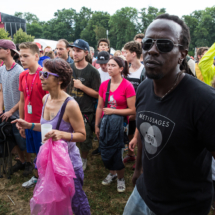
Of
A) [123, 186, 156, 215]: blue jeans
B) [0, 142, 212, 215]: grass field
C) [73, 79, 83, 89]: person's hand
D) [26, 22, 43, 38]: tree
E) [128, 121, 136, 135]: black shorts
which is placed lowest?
[0, 142, 212, 215]: grass field

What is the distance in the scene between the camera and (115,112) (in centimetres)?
321

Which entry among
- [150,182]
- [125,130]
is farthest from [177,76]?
[125,130]

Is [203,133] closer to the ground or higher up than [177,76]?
closer to the ground

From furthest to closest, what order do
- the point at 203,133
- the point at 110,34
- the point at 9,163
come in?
the point at 110,34, the point at 9,163, the point at 203,133

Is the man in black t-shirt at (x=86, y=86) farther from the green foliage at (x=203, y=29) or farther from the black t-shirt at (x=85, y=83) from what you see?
the green foliage at (x=203, y=29)

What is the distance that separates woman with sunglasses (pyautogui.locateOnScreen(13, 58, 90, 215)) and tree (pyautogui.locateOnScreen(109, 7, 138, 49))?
6870 centimetres

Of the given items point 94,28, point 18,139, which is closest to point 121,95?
point 18,139

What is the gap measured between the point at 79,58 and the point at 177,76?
2913 millimetres

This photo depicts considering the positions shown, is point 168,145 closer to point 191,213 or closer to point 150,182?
point 150,182

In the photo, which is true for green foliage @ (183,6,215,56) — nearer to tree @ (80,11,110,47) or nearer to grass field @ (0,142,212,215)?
tree @ (80,11,110,47)

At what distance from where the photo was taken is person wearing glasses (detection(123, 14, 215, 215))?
3.90ft

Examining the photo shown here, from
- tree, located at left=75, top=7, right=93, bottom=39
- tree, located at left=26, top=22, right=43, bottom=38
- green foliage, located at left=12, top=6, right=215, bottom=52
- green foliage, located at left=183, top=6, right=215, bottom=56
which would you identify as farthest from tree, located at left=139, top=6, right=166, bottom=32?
tree, located at left=26, top=22, right=43, bottom=38

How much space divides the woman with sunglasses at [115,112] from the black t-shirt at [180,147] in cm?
171

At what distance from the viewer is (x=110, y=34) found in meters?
75.1
